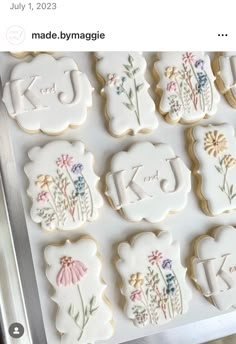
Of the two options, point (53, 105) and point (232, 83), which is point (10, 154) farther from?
point (232, 83)

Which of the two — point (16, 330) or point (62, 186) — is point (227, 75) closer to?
point (62, 186)

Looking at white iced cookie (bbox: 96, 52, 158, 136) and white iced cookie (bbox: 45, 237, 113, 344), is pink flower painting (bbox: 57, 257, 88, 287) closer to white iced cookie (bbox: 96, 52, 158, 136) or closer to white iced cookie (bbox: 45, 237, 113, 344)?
white iced cookie (bbox: 45, 237, 113, 344)

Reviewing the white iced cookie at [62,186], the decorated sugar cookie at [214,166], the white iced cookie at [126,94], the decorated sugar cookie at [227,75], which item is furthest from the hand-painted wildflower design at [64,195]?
the decorated sugar cookie at [227,75]

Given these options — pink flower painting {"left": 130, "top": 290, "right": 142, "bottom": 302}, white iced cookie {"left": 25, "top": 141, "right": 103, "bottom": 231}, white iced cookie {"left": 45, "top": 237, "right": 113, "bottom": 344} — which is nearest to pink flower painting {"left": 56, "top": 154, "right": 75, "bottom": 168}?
white iced cookie {"left": 25, "top": 141, "right": 103, "bottom": 231}

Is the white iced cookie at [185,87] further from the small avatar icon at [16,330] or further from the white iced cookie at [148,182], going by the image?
the small avatar icon at [16,330]
